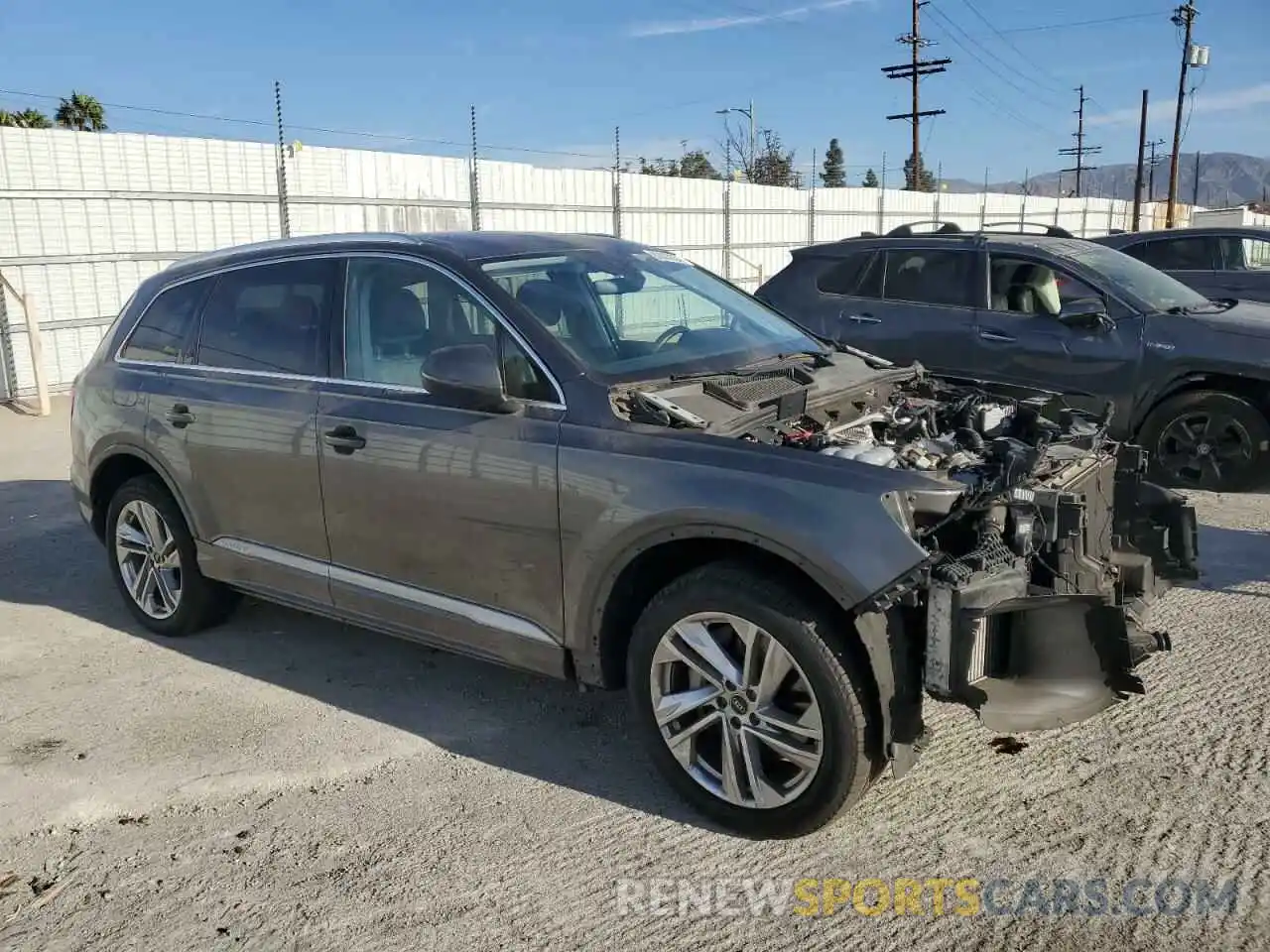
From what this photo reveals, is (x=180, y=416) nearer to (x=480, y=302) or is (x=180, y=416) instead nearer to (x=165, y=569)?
(x=165, y=569)

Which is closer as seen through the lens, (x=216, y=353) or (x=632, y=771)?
(x=632, y=771)

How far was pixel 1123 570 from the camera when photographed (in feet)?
13.1

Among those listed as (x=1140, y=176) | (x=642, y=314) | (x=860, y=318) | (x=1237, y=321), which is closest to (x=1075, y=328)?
(x=1237, y=321)

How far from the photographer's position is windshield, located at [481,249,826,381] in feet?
13.1

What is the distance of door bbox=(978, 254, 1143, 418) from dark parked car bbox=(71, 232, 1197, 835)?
308 centimetres

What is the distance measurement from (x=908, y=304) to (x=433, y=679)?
496cm

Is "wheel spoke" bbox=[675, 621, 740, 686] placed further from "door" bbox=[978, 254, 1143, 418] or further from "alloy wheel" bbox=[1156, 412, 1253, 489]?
"alloy wheel" bbox=[1156, 412, 1253, 489]

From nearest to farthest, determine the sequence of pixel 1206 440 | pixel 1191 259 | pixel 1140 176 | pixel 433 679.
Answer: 1. pixel 433 679
2. pixel 1206 440
3. pixel 1191 259
4. pixel 1140 176

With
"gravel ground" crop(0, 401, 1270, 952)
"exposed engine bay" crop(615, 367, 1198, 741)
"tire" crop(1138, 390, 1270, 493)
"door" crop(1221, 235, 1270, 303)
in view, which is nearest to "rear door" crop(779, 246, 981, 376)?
"tire" crop(1138, 390, 1270, 493)

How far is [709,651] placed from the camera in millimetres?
3344

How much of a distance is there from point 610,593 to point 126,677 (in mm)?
2548

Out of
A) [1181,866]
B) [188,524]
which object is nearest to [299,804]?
[188,524]

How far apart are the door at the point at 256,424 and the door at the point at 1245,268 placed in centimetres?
1021

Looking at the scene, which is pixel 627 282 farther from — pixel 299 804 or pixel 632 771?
pixel 299 804
